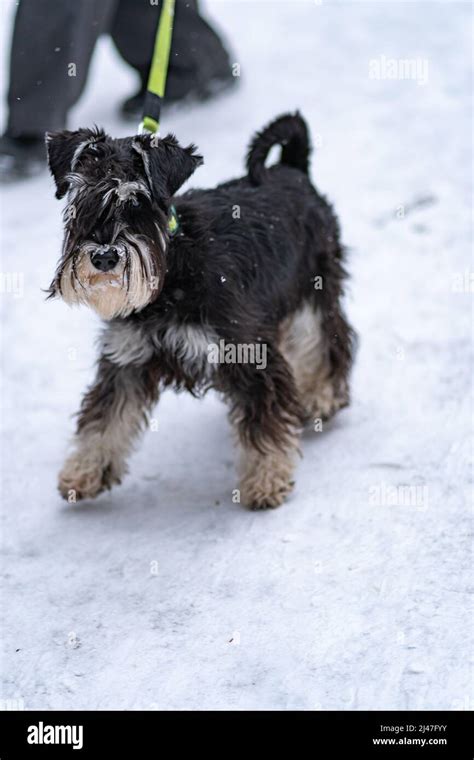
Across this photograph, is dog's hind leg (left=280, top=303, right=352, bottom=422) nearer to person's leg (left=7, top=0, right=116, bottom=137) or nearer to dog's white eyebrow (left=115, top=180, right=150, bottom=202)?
dog's white eyebrow (left=115, top=180, right=150, bottom=202)

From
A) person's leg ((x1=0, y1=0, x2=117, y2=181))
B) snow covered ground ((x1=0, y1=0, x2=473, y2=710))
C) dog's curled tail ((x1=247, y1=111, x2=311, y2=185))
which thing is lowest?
snow covered ground ((x1=0, y1=0, x2=473, y2=710))

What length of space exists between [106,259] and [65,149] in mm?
569

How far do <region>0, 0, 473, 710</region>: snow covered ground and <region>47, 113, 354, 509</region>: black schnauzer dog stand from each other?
28cm

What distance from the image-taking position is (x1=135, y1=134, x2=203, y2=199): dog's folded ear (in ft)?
12.6

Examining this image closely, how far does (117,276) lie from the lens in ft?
12.3

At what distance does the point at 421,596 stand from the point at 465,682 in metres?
0.53

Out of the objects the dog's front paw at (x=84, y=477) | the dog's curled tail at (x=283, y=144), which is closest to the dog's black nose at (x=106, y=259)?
the dog's front paw at (x=84, y=477)

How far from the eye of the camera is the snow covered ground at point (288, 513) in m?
3.48

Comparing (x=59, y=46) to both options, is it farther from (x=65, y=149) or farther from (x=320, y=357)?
(x=65, y=149)

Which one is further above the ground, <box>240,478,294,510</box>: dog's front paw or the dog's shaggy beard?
the dog's shaggy beard

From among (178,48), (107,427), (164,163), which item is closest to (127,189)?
(164,163)

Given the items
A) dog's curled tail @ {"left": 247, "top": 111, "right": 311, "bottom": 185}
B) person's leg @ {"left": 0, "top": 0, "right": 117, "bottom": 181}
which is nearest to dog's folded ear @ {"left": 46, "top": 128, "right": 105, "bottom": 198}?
dog's curled tail @ {"left": 247, "top": 111, "right": 311, "bottom": 185}

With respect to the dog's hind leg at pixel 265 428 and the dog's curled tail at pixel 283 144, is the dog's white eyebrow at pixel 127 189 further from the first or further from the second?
the dog's curled tail at pixel 283 144

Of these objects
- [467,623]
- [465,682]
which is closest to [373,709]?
[465,682]
